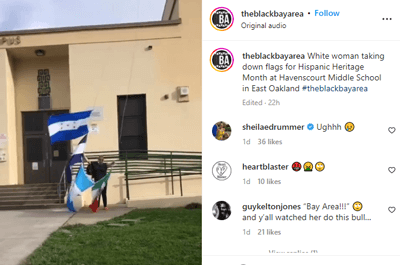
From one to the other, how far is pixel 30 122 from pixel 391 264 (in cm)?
1578

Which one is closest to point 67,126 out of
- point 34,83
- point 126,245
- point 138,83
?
point 138,83

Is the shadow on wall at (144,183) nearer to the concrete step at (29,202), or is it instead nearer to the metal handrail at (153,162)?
the metal handrail at (153,162)

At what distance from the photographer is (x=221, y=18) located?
191cm

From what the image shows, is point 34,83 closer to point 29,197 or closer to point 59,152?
point 59,152

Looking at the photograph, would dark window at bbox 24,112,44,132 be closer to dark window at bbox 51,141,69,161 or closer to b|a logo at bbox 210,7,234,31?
dark window at bbox 51,141,69,161

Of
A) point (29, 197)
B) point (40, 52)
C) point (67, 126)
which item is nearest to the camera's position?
point (67, 126)

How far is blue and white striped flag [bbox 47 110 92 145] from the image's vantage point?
11.1 metres

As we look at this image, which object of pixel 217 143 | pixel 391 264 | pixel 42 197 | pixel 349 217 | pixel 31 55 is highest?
pixel 31 55

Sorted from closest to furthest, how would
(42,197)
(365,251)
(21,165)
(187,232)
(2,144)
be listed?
(365,251) < (187,232) < (42,197) < (2,144) < (21,165)

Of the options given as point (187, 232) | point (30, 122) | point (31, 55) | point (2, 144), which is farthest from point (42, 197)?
point (187, 232)

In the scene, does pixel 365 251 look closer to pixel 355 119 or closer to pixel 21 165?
pixel 355 119

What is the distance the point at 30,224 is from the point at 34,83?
25.8 feet

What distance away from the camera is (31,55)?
1509cm

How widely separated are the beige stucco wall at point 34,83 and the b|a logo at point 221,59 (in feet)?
47.9
